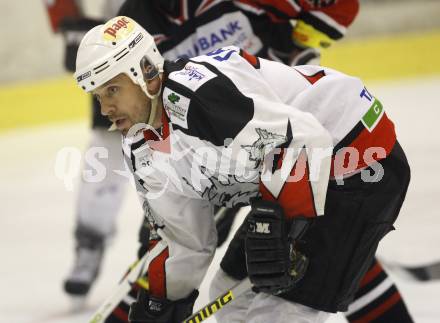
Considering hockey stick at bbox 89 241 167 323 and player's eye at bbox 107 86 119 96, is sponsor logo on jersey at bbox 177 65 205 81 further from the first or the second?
hockey stick at bbox 89 241 167 323

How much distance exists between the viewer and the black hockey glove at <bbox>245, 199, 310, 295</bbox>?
2.07m

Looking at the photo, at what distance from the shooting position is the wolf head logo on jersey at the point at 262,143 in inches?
80.7

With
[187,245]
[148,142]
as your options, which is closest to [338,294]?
[187,245]

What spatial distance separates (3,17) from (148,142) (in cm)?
458

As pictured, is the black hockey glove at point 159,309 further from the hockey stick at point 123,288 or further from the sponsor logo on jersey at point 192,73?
the sponsor logo on jersey at point 192,73

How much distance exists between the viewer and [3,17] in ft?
21.3

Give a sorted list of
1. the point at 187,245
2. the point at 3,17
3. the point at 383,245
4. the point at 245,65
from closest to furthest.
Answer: the point at 245,65
the point at 187,245
the point at 383,245
the point at 3,17

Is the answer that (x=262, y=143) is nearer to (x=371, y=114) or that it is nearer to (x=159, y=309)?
(x=371, y=114)

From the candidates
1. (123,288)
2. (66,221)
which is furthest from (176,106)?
(66,221)

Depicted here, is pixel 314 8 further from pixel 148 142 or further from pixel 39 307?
pixel 39 307

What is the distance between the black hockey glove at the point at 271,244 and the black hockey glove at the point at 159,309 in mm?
328

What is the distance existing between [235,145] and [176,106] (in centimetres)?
16

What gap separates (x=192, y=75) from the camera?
6.81 ft

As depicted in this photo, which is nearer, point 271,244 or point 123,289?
point 271,244
